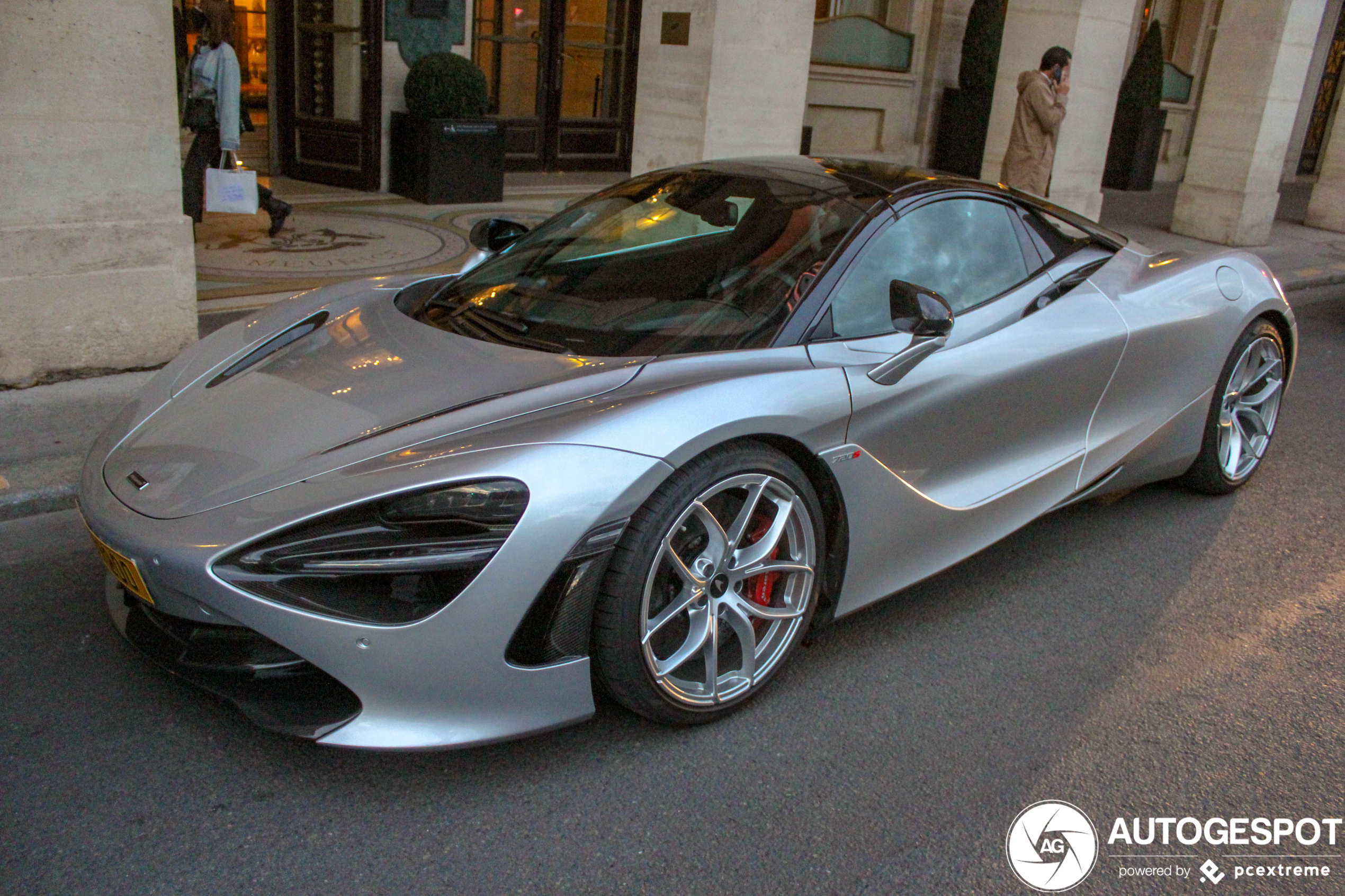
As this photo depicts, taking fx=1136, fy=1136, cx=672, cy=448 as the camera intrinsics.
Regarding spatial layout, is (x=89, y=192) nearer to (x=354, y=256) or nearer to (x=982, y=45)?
(x=354, y=256)

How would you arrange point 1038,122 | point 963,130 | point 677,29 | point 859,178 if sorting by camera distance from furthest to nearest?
point 963,130 → point 1038,122 → point 677,29 → point 859,178

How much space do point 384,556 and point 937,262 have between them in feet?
6.70

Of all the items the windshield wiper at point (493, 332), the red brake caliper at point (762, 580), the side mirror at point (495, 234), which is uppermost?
the side mirror at point (495, 234)

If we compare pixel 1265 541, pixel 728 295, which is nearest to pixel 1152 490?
pixel 1265 541

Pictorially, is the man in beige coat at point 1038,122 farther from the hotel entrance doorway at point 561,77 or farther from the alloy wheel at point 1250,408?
the hotel entrance doorway at point 561,77

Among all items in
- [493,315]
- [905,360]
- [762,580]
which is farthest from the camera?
[493,315]

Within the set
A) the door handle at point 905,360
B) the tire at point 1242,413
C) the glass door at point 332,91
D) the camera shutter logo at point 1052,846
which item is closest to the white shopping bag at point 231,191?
the door handle at point 905,360

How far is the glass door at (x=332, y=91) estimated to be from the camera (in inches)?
417

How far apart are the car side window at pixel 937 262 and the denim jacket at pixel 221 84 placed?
5.58 meters

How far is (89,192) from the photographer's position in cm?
536

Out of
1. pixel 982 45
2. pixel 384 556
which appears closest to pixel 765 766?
pixel 384 556

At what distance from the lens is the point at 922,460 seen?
Answer: 335 cm

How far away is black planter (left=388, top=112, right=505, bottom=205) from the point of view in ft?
34.0

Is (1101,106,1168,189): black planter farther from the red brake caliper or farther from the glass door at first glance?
→ the red brake caliper
